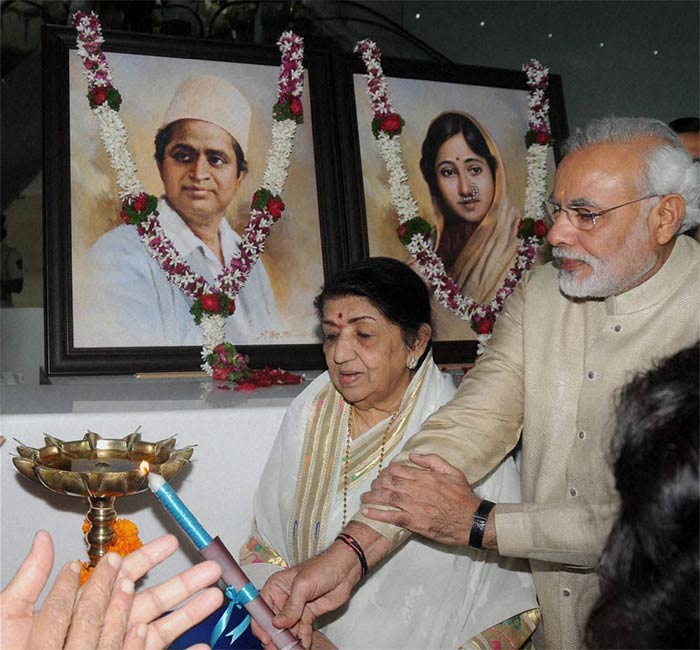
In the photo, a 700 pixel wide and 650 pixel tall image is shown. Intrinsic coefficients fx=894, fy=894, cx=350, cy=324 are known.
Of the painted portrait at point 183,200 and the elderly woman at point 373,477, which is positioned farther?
the painted portrait at point 183,200

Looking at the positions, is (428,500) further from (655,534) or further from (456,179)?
(456,179)


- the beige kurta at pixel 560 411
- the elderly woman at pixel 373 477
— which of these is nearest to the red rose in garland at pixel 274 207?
the elderly woman at pixel 373 477

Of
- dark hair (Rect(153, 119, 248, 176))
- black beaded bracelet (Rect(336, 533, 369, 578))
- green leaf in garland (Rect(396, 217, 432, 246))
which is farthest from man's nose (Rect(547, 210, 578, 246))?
dark hair (Rect(153, 119, 248, 176))

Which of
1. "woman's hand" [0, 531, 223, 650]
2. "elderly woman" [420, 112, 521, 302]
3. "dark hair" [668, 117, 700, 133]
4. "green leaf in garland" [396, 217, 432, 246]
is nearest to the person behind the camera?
"woman's hand" [0, 531, 223, 650]

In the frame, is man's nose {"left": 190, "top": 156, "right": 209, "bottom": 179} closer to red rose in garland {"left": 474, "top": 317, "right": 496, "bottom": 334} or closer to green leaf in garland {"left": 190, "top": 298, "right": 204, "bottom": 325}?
green leaf in garland {"left": 190, "top": 298, "right": 204, "bottom": 325}

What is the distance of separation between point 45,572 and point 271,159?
11.0 ft

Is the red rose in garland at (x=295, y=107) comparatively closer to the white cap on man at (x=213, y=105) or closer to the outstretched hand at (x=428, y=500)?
the white cap on man at (x=213, y=105)

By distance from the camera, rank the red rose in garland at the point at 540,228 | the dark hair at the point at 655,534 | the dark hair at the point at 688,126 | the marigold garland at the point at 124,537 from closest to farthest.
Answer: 1. the dark hair at the point at 655,534
2. the marigold garland at the point at 124,537
3. the dark hair at the point at 688,126
4. the red rose in garland at the point at 540,228

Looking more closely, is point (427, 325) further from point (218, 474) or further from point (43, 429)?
point (43, 429)

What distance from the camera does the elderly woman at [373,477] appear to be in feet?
9.52

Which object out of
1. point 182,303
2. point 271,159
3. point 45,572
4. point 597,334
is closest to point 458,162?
point 271,159

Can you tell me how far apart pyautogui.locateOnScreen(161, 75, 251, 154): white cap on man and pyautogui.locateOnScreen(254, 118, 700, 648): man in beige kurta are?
7.41ft

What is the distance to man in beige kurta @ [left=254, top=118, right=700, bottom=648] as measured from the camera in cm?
253

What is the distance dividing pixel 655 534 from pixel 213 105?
3747 mm
